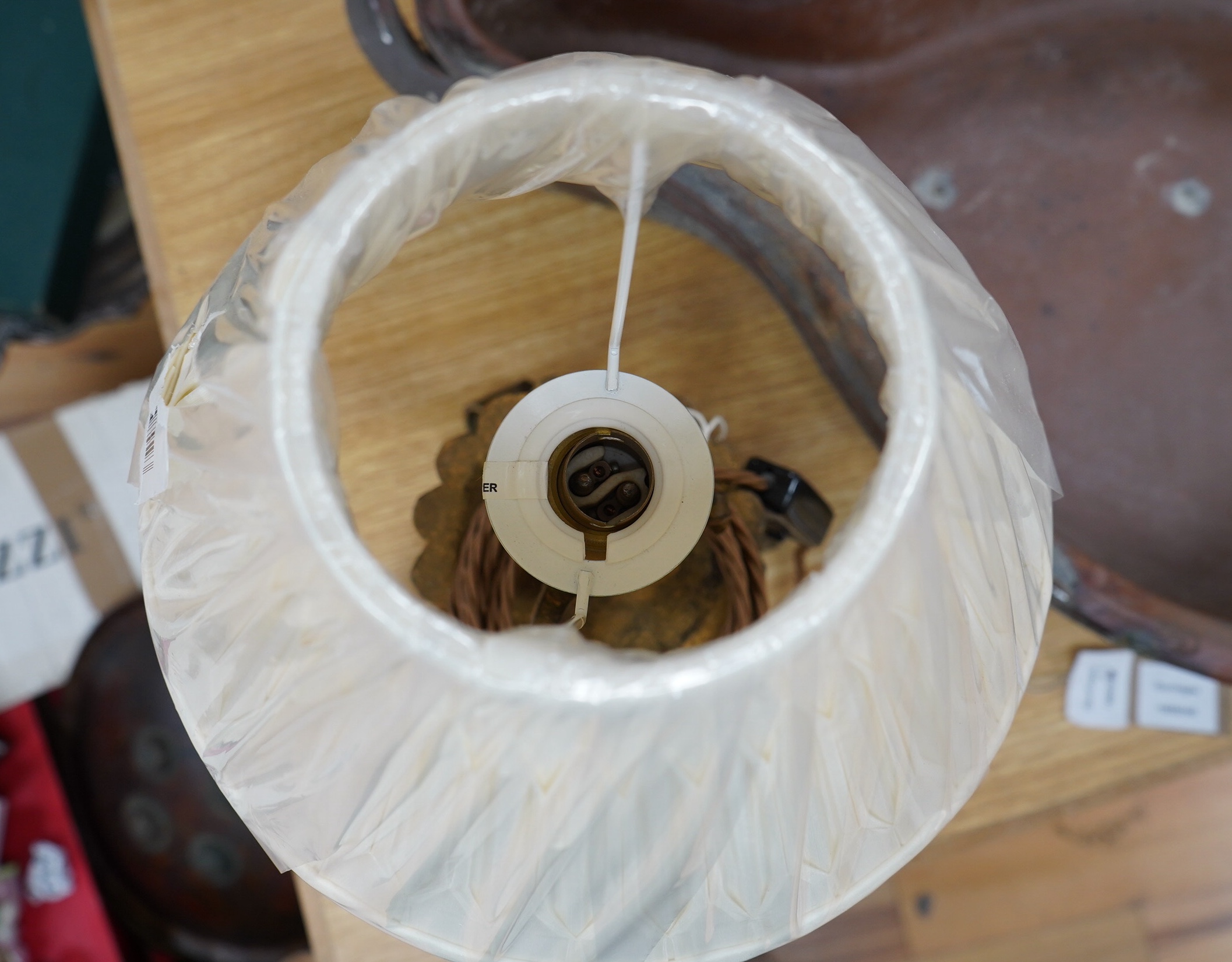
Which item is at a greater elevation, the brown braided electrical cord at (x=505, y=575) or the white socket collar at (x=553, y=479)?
the white socket collar at (x=553, y=479)

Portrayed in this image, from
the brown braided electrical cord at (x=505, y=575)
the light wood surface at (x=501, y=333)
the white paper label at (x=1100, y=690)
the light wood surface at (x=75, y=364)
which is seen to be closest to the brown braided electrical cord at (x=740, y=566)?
the brown braided electrical cord at (x=505, y=575)

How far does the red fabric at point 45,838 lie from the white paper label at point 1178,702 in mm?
896

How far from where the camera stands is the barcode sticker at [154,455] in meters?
0.24

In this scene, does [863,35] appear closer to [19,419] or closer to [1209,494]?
[1209,494]

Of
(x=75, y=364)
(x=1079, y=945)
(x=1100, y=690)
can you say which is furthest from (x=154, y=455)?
A: (x=1079, y=945)

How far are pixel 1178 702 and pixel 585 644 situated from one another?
477mm

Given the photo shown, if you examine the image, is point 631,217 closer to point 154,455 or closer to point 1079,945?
point 154,455

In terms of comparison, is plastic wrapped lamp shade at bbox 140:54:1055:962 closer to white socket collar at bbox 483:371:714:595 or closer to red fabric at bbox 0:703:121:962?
white socket collar at bbox 483:371:714:595

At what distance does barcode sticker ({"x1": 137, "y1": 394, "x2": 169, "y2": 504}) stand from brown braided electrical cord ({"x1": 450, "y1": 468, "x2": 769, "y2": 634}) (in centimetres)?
11

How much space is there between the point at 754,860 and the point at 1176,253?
547 millimetres

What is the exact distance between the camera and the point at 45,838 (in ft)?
2.77

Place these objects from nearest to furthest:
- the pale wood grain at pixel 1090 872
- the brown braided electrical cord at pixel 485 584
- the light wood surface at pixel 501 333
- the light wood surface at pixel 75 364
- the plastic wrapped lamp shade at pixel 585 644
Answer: the plastic wrapped lamp shade at pixel 585 644, the brown braided electrical cord at pixel 485 584, the light wood surface at pixel 501 333, the pale wood grain at pixel 1090 872, the light wood surface at pixel 75 364

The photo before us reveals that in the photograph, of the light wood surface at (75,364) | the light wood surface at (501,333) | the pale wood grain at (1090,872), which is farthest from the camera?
the light wood surface at (75,364)

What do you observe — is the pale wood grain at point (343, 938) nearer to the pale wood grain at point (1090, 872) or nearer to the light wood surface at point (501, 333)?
the light wood surface at point (501, 333)
